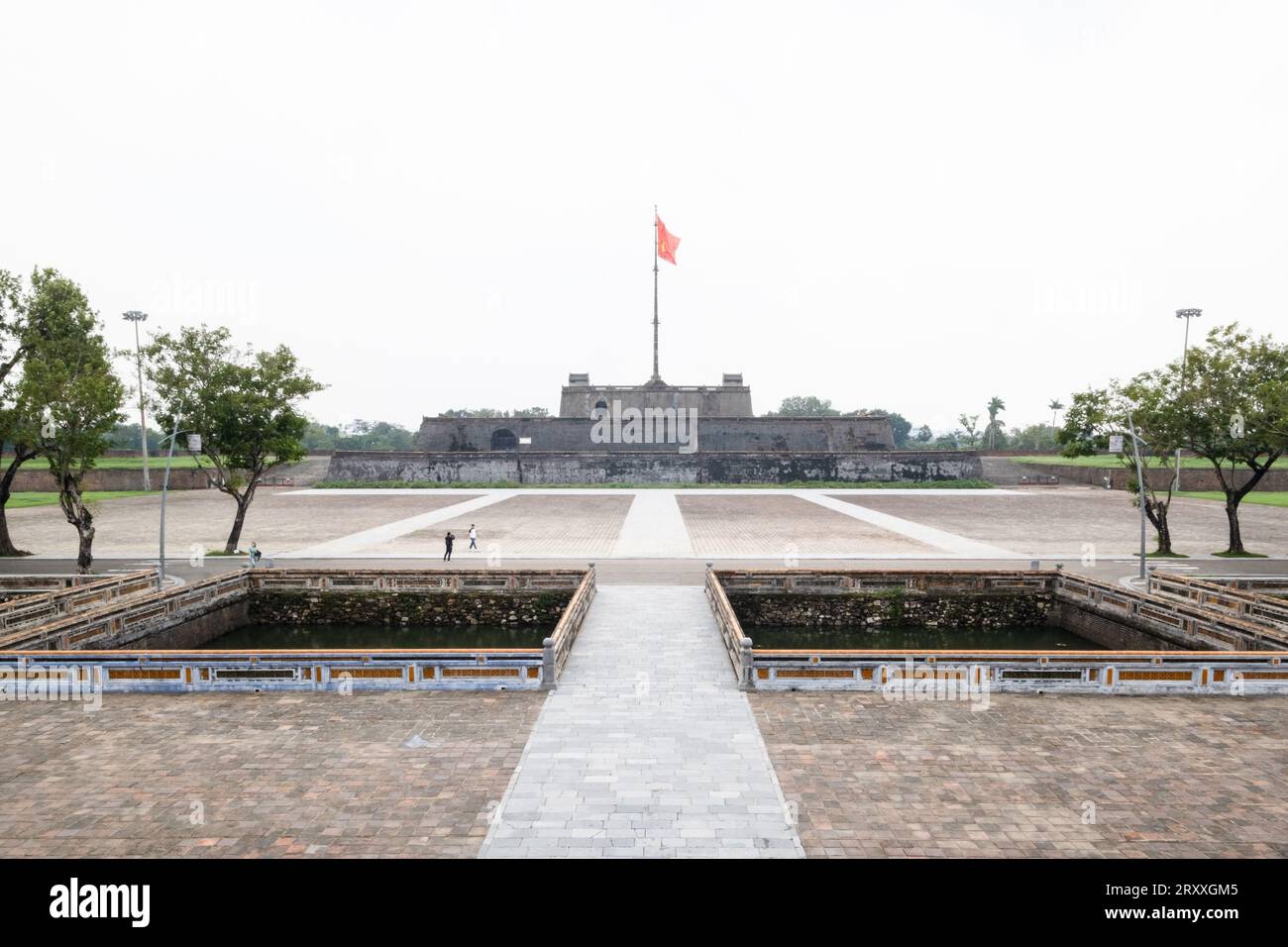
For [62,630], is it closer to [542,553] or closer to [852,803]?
[542,553]

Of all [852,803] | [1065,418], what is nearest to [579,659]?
[852,803]

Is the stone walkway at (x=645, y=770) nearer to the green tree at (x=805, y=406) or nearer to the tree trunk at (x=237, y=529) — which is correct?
the tree trunk at (x=237, y=529)

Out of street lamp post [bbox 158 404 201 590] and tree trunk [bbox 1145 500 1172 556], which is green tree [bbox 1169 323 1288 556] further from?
street lamp post [bbox 158 404 201 590]

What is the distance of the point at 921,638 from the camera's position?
61.9 ft

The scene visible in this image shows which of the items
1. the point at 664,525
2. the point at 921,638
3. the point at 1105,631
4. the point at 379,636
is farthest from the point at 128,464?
the point at 1105,631

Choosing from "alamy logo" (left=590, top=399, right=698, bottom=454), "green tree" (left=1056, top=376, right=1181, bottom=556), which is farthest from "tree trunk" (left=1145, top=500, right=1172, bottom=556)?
"alamy logo" (left=590, top=399, right=698, bottom=454)

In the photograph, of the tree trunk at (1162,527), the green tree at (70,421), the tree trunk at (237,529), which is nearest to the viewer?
the green tree at (70,421)

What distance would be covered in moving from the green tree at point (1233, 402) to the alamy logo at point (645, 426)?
127ft

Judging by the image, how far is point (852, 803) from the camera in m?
7.86

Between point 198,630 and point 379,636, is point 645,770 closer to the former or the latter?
point 379,636

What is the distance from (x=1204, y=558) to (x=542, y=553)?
2183cm

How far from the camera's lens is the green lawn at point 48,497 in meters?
41.2

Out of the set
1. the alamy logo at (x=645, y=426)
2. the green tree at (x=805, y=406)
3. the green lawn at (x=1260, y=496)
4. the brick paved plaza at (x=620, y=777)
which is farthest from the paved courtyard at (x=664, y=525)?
the green tree at (x=805, y=406)
